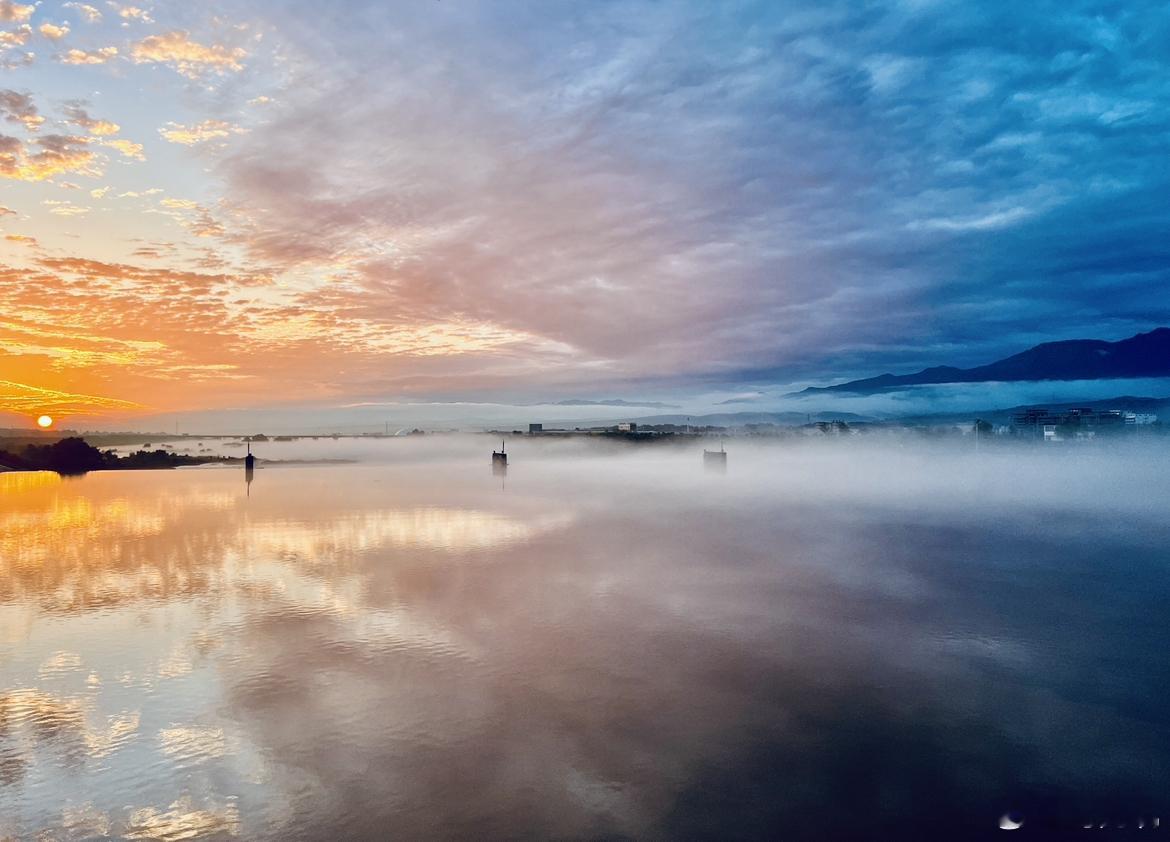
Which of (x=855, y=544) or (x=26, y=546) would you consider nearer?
(x=26, y=546)

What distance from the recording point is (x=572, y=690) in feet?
65.2

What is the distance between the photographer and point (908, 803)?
13953 millimetres

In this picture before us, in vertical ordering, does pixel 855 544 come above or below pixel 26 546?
below

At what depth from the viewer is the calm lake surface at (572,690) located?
44.9 feet

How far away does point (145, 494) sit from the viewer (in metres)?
87.8

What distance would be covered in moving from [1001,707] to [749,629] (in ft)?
30.1

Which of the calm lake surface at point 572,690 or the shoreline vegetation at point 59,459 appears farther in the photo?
the shoreline vegetation at point 59,459

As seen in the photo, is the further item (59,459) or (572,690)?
(59,459)

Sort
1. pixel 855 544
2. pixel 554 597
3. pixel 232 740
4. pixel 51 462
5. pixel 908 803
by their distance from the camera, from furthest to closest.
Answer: pixel 51 462
pixel 855 544
pixel 554 597
pixel 232 740
pixel 908 803

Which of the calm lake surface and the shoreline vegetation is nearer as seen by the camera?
the calm lake surface

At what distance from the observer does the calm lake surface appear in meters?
13.7

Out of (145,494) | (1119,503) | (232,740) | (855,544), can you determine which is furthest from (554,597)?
(1119,503)

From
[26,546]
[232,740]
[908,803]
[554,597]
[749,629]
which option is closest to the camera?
[908,803]

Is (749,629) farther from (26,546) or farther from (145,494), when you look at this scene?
(145,494)
